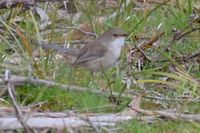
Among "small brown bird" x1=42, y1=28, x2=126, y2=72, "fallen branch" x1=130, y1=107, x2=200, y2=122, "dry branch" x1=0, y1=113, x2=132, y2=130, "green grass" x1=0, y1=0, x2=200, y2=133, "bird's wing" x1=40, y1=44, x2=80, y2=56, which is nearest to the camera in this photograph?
"dry branch" x1=0, y1=113, x2=132, y2=130

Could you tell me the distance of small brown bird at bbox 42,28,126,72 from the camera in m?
7.23

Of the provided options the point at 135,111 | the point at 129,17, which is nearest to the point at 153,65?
the point at 129,17

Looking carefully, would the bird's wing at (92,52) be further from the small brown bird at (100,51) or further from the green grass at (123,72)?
the green grass at (123,72)

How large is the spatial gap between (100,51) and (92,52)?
0.09m

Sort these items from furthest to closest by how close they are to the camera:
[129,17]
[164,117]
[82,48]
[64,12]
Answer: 1. [64,12]
2. [129,17]
3. [82,48]
4. [164,117]

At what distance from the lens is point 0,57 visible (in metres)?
6.90

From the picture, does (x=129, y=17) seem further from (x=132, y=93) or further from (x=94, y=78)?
(x=132, y=93)

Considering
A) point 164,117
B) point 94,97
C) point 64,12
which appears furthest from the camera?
point 64,12

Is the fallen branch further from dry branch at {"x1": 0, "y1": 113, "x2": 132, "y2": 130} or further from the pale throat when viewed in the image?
the pale throat

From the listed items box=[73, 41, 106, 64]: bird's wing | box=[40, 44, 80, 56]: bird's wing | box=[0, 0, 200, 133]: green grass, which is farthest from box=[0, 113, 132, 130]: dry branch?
box=[73, 41, 106, 64]: bird's wing

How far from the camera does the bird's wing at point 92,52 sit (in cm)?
731

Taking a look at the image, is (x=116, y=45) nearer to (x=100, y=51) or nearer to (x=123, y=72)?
(x=100, y=51)

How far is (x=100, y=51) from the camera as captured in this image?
292 inches

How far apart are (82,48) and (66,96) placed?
4.83ft
